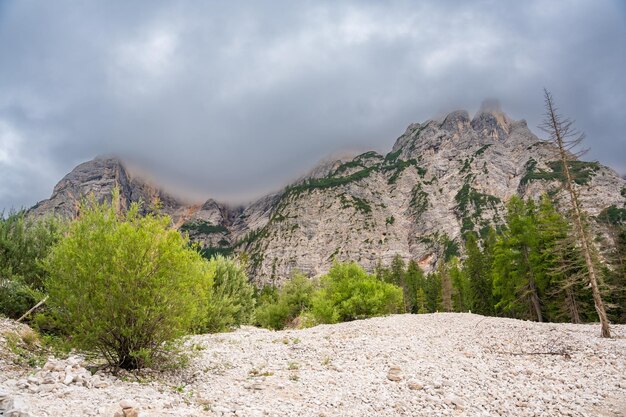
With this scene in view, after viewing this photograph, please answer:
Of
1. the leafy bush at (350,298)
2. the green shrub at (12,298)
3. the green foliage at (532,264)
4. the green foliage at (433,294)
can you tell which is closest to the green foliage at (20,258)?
the green shrub at (12,298)

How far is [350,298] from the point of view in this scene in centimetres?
2736

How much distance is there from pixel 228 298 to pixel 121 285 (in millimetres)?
17365

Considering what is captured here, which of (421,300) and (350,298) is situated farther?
(421,300)

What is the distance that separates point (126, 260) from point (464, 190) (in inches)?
7876

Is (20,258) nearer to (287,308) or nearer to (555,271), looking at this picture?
(287,308)

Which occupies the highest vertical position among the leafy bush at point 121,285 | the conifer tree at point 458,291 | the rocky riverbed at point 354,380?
the conifer tree at point 458,291

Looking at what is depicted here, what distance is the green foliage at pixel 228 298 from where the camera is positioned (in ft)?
74.7

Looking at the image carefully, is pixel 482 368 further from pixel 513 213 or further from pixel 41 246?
pixel 513 213

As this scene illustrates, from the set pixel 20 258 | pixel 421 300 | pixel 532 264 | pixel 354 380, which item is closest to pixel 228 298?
pixel 20 258

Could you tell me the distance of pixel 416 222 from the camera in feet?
615

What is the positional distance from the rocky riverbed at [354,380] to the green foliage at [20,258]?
2.28 meters

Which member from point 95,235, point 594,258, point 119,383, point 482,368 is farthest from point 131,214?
point 594,258

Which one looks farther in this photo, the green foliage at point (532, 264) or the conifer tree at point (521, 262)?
the conifer tree at point (521, 262)

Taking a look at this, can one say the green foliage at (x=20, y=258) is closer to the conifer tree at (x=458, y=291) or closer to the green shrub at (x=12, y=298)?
the green shrub at (x=12, y=298)
